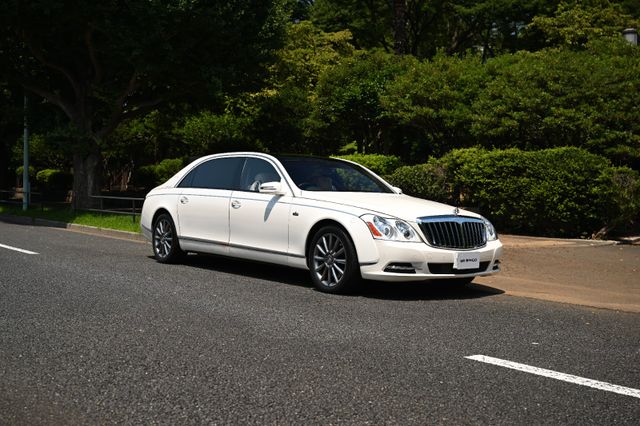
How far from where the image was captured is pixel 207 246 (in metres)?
10.4

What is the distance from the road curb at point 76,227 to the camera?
648 inches

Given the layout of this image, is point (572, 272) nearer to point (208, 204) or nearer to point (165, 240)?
point (208, 204)

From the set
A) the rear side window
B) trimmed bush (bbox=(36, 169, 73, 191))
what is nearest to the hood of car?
the rear side window

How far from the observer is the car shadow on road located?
8.77 meters

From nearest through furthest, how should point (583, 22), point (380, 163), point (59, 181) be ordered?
point (380, 163), point (583, 22), point (59, 181)

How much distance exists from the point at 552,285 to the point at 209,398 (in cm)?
618

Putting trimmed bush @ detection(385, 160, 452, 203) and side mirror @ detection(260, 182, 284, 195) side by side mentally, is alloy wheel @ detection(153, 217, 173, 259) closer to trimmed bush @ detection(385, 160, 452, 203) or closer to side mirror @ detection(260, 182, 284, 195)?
side mirror @ detection(260, 182, 284, 195)

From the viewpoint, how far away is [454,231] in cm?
859

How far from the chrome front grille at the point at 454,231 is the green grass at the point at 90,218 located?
960 centimetres

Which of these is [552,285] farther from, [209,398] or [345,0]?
[345,0]

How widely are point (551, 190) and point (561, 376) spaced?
9.69m

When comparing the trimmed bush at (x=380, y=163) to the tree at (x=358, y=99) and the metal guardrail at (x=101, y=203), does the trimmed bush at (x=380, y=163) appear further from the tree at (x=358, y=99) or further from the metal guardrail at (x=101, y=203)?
the metal guardrail at (x=101, y=203)

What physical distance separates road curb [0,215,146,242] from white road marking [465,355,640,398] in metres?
11.4

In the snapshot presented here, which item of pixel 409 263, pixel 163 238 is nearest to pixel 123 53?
pixel 163 238
